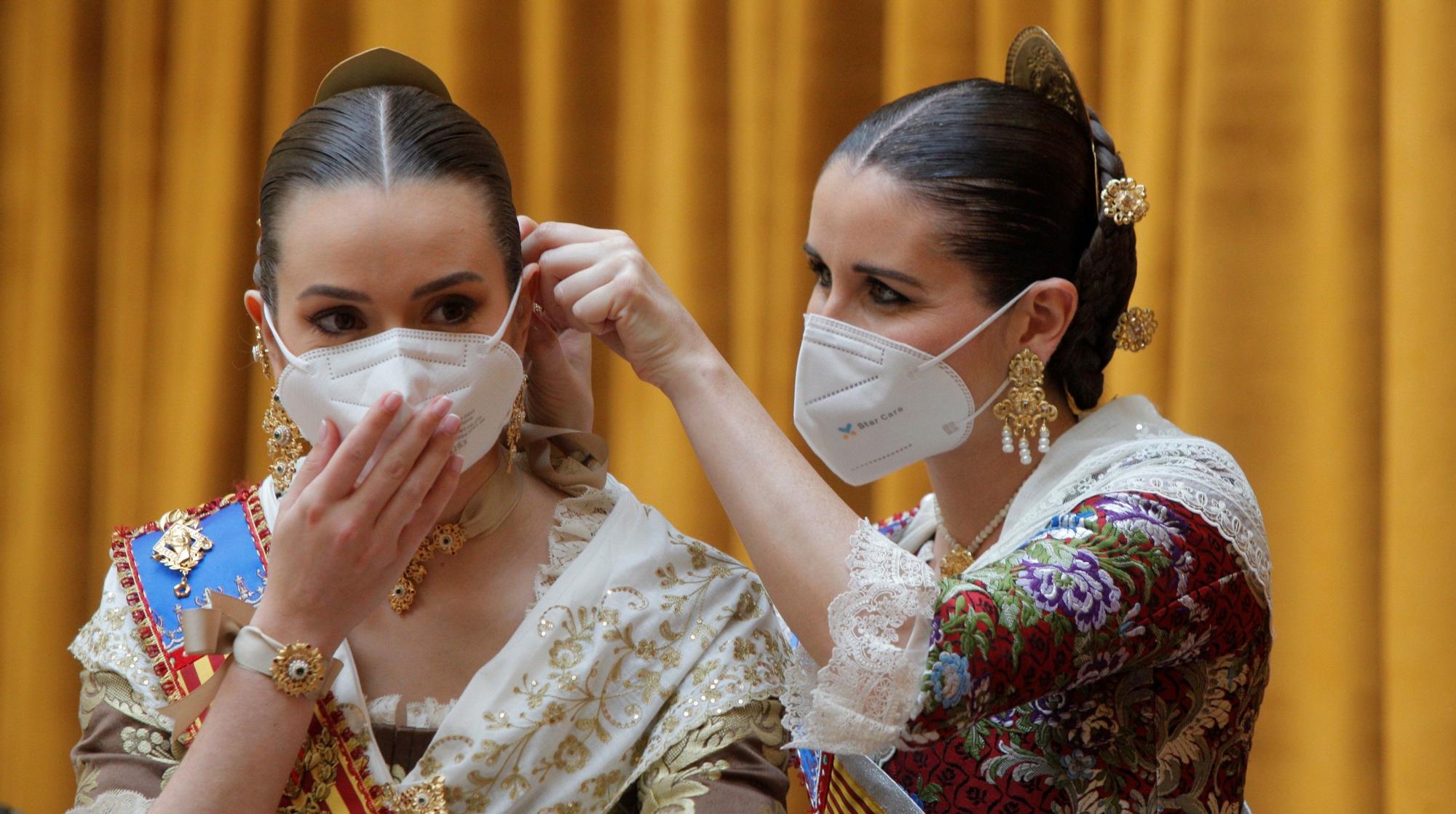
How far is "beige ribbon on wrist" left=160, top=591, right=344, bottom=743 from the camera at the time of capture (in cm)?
145

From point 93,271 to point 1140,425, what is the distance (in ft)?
9.01

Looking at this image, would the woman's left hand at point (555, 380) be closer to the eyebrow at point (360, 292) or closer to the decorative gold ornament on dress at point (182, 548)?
the eyebrow at point (360, 292)

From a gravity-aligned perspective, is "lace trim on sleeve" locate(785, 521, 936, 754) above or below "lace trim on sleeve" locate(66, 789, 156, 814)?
above

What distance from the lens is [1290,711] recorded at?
2652 millimetres

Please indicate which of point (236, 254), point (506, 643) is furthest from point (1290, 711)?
point (236, 254)

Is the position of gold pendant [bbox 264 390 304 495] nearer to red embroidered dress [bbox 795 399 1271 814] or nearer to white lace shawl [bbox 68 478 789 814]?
white lace shawl [bbox 68 478 789 814]

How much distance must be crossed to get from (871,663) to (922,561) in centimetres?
18

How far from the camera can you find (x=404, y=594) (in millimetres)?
1670

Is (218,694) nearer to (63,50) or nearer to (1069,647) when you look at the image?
(1069,647)

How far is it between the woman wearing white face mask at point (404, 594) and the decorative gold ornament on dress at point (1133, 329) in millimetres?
698

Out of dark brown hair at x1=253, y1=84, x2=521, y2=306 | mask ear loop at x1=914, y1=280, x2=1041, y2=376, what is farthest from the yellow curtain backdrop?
dark brown hair at x1=253, y1=84, x2=521, y2=306

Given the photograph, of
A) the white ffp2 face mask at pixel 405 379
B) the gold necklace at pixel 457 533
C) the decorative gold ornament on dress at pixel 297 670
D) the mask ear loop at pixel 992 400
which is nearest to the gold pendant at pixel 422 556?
the gold necklace at pixel 457 533

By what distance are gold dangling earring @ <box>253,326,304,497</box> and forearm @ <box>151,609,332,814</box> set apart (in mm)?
291

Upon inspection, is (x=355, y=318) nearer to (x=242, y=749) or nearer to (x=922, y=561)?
(x=242, y=749)
